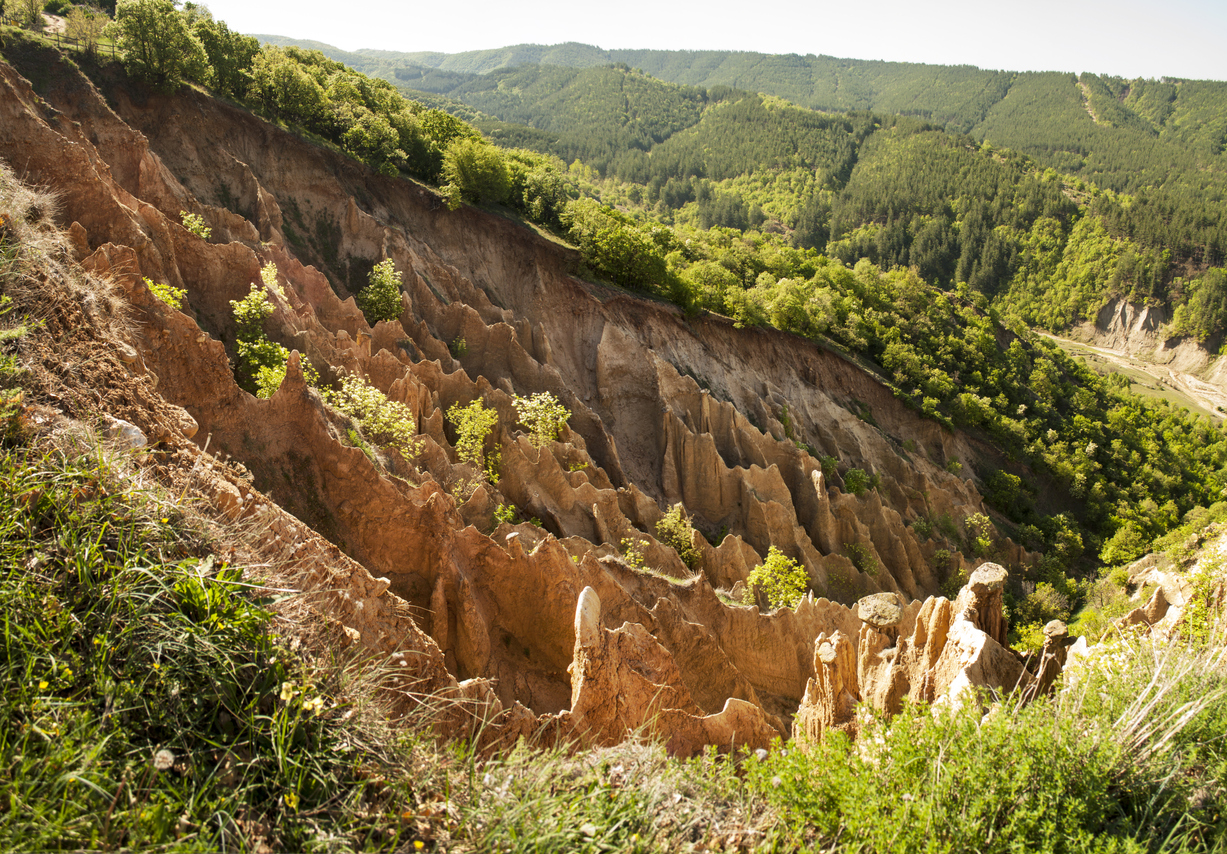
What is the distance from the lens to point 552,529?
2478 cm

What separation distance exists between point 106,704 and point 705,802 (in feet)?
20.9

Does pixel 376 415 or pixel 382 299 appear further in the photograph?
pixel 382 299

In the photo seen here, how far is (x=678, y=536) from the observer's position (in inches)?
1118

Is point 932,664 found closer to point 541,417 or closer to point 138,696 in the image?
point 138,696

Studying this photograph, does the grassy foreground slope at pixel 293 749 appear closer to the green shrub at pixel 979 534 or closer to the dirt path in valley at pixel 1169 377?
the green shrub at pixel 979 534

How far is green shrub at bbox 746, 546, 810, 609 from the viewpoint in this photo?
26750 mm

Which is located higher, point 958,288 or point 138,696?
point 958,288

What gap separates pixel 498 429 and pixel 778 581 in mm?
13538

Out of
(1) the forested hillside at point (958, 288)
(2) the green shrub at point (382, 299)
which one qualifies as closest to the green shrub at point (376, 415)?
(2) the green shrub at point (382, 299)

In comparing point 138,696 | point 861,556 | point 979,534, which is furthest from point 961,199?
point 138,696

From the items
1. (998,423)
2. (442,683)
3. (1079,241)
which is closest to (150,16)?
(442,683)

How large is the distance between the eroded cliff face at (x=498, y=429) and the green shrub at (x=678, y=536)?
0.61 meters

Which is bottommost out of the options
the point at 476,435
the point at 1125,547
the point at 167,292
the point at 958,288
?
the point at 1125,547

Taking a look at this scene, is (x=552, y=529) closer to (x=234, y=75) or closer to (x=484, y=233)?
(x=484, y=233)
